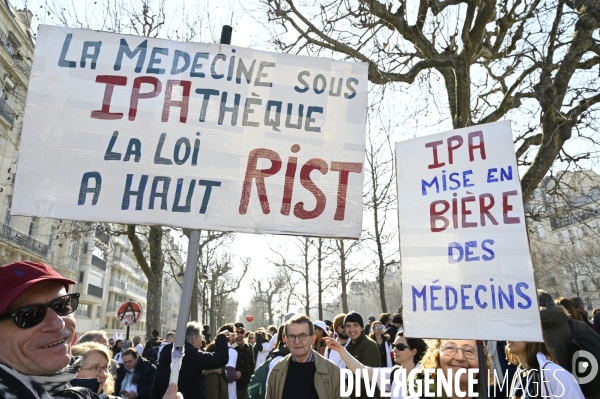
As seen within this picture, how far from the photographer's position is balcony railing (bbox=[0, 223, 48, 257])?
23945mm

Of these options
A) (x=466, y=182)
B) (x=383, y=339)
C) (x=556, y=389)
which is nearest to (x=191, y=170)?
(x=466, y=182)

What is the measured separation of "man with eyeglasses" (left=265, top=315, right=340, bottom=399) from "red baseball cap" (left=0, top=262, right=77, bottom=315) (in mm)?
2175

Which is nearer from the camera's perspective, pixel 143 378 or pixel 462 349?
pixel 462 349

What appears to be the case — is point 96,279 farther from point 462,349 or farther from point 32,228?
point 462,349

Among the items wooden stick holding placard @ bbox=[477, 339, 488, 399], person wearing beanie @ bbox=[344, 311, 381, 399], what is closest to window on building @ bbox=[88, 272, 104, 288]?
person wearing beanie @ bbox=[344, 311, 381, 399]

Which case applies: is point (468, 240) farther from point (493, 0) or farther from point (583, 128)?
point (583, 128)

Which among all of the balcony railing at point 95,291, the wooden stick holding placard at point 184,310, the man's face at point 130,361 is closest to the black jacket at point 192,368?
the man's face at point 130,361

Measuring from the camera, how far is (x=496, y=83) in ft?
32.2

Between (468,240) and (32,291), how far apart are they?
239cm

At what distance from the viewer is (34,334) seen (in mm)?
1686

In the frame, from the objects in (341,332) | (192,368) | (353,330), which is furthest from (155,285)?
(353,330)

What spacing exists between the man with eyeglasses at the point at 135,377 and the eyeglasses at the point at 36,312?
503 centimetres

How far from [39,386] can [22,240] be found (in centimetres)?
2936

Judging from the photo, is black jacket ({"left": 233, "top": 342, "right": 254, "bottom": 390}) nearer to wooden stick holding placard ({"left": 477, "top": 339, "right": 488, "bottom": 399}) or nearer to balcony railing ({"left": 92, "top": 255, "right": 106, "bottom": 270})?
wooden stick holding placard ({"left": 477, "top": 339, "right": 488, "bottom": 399})
